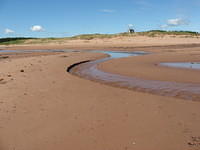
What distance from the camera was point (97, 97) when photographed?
21.1 feet

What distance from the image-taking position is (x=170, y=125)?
432 cm

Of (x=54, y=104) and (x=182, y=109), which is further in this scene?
(x=54, y=104)

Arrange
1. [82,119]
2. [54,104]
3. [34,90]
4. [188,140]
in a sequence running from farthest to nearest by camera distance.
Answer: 1. [34,90]
2. [54,104]
3. [82,119]
4. [188,140]

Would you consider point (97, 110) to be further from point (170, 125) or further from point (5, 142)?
point (5, 142)

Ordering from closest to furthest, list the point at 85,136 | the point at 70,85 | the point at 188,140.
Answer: the point at 188,140, the point at 85,136, the point at 70,85

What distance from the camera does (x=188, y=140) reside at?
3.70 meters

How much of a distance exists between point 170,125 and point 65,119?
221 centimetres

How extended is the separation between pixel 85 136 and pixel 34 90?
3841mm

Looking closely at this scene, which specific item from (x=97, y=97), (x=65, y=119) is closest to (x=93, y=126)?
(x=65, y=119)

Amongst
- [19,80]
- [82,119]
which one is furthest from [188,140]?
[19,80]

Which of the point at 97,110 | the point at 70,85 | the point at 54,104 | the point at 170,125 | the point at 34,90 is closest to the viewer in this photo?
the point at 170,125

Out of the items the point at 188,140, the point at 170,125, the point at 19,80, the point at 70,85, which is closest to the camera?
the point at 188,140

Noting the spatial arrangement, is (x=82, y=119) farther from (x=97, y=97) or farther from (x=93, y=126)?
(x=97, y=97)

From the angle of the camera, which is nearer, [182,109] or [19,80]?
[182,109]
